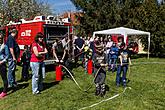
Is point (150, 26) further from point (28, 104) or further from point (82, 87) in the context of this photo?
point (28, 104)

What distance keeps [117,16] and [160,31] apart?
4.40 meters

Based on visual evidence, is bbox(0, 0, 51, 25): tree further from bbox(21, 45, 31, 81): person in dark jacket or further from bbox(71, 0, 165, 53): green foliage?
bbox(21, 45, 31, 81): person in dark jacket

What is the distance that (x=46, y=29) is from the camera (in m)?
14.8

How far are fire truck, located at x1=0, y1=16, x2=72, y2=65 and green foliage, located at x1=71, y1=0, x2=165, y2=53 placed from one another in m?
12.4

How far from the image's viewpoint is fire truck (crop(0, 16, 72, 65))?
14680 millimetres

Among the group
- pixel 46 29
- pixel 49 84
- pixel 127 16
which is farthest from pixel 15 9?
pixel 49 84

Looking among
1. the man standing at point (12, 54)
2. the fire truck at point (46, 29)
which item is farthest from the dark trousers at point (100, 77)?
the fire truck at point (46, 29)

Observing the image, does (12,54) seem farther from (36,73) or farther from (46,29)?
(46,29)

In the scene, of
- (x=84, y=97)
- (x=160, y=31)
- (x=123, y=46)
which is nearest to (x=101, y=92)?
(x=84, y=97)

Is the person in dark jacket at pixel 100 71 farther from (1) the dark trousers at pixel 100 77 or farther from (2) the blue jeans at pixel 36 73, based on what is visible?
(2) the blue jeans at pixel 36 73

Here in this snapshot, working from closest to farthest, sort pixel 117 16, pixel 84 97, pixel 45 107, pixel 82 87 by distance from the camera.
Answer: pixel 45 107 < pixel 84 97 < pixel 82 87 < pixel 117 16

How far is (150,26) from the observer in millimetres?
26422

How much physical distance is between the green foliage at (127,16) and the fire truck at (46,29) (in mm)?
12444

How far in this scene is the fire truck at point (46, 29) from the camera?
14680 millimetres
